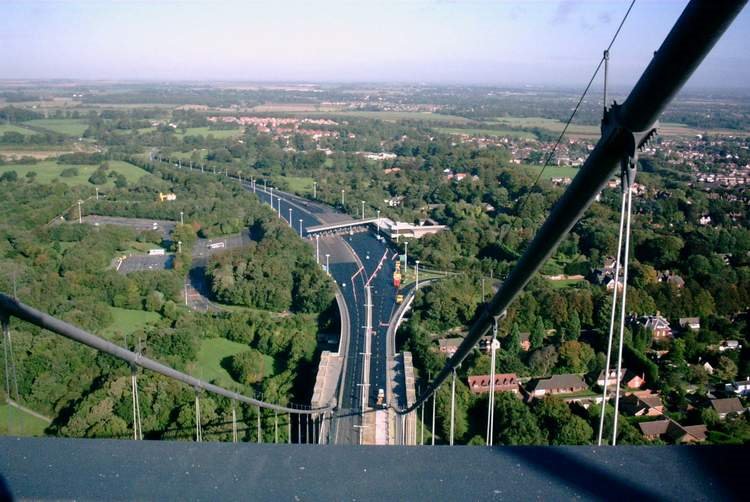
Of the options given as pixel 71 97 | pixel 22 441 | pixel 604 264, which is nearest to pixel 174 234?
pixel 604 264

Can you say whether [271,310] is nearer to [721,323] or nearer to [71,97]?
[721,323]

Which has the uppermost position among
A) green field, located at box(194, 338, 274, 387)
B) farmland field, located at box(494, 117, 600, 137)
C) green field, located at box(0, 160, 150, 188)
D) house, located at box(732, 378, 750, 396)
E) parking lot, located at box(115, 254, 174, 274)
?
farmland field, located at box(494, 117, 600, 137)

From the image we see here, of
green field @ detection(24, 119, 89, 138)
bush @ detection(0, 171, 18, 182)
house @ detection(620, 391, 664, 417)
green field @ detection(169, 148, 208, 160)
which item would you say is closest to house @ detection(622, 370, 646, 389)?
house @ detection(620, 391, 664, 417)

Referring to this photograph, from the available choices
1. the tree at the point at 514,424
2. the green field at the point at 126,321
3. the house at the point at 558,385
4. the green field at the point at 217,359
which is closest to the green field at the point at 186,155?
the green field at the point at 126,321

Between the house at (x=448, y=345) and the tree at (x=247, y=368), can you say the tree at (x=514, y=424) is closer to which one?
the house at (x=448, y=345)

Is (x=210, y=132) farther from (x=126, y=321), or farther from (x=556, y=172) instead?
(x=126, y=321)

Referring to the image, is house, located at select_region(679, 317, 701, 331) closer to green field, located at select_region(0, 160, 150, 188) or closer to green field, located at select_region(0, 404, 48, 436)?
green field, located at select_region(0, 404, 48, 436)
